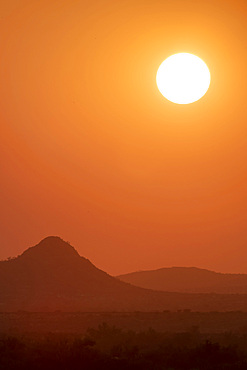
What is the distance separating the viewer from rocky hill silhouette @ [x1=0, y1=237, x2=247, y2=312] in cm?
8464

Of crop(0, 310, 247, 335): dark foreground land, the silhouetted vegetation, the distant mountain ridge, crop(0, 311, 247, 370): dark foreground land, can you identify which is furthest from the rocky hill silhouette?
the distant mountain ridge

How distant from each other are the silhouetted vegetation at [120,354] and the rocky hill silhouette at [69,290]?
41977 mm

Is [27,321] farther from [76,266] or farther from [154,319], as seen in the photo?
[76,266]

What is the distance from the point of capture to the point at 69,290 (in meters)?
93.7

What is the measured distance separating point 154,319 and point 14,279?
39117 millimetres

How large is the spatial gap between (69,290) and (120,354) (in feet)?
201

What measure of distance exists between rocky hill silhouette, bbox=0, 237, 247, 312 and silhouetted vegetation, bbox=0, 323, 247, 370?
138ft

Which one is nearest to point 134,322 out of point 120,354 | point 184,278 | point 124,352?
point 124,352

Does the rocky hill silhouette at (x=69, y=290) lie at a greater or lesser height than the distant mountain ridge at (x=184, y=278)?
lesser

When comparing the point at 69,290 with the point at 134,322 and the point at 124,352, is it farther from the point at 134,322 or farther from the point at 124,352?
the point at 124,352

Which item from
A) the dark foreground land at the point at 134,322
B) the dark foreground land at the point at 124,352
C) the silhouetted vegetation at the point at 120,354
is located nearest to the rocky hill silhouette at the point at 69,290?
the dark foreground land at the point at 134,322

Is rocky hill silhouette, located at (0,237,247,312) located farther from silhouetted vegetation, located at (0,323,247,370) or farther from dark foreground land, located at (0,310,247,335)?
silhouetted vegetation, located at (0,323,247,370)

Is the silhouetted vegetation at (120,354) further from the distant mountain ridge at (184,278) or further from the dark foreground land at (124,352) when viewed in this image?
the distant mountain ridge at (184,278)

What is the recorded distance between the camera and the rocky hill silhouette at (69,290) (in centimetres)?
8464
